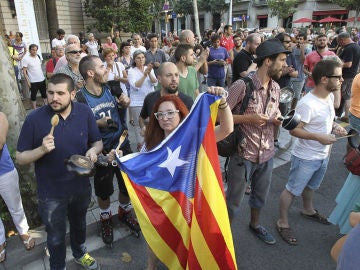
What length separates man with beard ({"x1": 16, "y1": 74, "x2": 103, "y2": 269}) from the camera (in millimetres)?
2334

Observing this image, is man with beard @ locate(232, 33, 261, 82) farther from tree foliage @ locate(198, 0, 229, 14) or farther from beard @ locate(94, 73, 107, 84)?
tree foliage @ locate(198, 0, 229, 14)

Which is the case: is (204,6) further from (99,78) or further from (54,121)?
(54,121)

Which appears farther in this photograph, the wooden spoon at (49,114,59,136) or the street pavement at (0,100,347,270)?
the street pavement at (0,100,347,270)

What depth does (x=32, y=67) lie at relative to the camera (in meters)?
8.15

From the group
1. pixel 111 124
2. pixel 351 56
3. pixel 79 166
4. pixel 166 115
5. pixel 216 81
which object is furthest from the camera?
pixel 216 81

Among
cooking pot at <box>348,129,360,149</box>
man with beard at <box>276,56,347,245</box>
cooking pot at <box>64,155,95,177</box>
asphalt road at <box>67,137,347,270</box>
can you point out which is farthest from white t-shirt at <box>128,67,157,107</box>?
cooking pot at <box>348,129,360,149</box>

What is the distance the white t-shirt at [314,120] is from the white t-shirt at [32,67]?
7460mm

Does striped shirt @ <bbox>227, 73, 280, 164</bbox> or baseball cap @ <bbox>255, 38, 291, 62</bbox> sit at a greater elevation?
baseball cap @ <bbox>255, 38, 291, 62</bbox>

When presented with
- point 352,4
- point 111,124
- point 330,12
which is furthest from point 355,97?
point 330,12

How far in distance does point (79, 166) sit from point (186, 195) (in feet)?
2.80

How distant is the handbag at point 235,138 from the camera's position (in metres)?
2.81

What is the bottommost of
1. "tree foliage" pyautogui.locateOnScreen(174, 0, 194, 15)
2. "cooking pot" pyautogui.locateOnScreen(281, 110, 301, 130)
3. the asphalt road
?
the asphalt road

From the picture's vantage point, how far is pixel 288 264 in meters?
3.03

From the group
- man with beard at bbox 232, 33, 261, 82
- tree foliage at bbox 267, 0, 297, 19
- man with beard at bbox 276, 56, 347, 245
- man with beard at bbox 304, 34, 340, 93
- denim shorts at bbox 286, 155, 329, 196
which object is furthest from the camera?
tree foliage at bbox 267, 0, 297, 19
